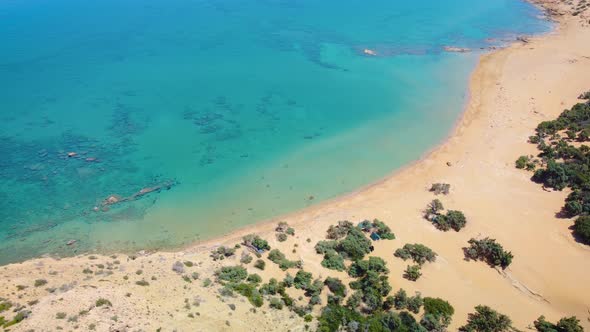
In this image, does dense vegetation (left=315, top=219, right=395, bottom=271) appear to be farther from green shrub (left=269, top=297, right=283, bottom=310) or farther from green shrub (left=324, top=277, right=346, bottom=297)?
green shrub (left=269, top=297, right=283, bottom=310)

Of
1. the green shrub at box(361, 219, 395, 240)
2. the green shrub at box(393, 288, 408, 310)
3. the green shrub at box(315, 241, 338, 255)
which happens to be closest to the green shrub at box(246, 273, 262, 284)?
the green shrub at box(315, 241, 338, 255)

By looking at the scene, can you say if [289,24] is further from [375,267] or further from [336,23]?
[375,267]

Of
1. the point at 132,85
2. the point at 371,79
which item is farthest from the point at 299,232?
the point at 132,85

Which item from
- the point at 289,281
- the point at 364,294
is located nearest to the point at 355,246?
the point at 364,294

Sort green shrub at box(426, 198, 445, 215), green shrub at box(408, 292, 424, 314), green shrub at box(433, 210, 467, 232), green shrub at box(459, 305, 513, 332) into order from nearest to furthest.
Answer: green shrub at box(459, 305, 513, 332)
green shrub at box(408, 292, 424, 314)
green shrub at box(433, 210, 467, 232)
green shrub at box(426, 198, 445, 215)

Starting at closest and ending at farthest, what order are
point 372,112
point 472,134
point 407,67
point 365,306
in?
point 365,306
point 472,134
point 372,112
point 407,67

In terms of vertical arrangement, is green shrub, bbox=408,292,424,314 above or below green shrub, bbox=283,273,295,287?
above
